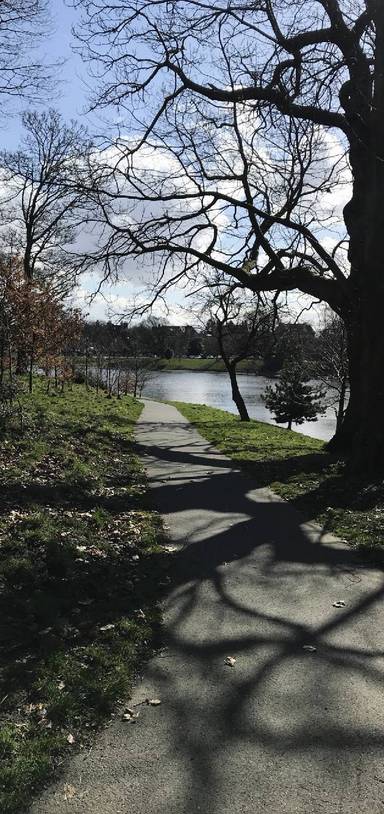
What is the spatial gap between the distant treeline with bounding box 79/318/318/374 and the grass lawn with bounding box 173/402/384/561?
5380 mm

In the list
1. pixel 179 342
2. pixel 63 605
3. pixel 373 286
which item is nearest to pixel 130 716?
pixel 63 605

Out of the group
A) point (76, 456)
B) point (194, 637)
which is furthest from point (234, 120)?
point (194, 637)

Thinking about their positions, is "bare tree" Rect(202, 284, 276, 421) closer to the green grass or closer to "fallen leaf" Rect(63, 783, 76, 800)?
"fallen leaf" Rect(63, 783, 76, 800)

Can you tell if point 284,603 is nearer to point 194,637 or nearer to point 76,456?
Result: point 194,637

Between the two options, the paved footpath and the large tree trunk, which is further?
the large tree trunk

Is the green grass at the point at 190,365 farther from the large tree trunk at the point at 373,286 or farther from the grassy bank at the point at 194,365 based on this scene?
the large tree trunk at the point at 373,286

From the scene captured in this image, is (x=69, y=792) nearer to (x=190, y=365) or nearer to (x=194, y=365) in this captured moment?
(x=190, y=365)

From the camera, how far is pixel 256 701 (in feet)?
12.0

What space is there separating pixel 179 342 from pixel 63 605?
95335 millimetres

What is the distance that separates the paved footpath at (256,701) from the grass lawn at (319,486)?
0.84m

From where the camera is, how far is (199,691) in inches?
149

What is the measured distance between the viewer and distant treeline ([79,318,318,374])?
28.2 metres

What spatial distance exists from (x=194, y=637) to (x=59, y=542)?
2167 mm

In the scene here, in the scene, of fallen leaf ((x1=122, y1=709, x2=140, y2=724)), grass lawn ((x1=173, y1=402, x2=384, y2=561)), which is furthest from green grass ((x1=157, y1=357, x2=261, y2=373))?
fallen leaf ((x1=122, y1=709, x2=140, y2=724))
